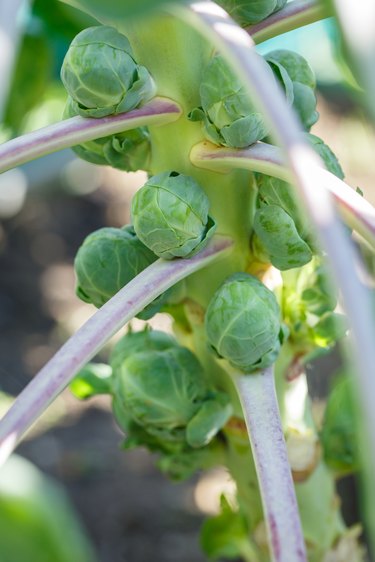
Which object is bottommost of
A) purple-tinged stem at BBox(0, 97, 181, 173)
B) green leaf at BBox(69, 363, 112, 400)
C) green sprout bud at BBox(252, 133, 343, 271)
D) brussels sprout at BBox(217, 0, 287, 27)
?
green leaf at BBox(69, 363, 112, 400)

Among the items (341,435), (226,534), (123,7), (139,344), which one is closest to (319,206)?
(123,7)

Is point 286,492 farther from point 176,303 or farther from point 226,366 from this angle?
point 176,303

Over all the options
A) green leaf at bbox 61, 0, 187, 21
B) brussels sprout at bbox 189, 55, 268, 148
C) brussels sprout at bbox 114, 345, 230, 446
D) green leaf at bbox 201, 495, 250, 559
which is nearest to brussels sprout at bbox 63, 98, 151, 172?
brussels sprout at bbox 189, 55, 268, 148

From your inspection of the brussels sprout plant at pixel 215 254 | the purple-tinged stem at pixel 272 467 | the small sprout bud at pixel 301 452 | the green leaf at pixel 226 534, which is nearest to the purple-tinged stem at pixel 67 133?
the brussels sprout plant at pixel 215 254

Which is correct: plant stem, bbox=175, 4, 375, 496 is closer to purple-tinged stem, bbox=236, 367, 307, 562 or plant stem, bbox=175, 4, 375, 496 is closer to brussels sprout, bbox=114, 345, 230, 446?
purple-tinged stem, bbox=236, 367, 307, 562

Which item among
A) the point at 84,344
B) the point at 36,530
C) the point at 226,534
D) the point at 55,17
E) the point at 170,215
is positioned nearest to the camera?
the point at 36,530

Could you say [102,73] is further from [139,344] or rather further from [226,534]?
[226,534]
